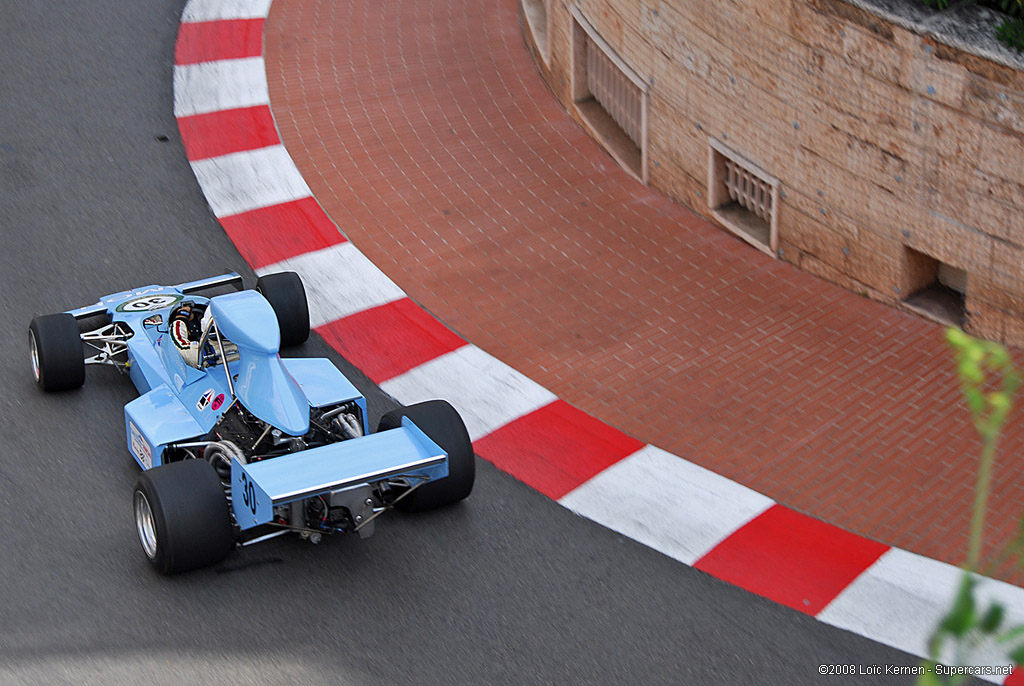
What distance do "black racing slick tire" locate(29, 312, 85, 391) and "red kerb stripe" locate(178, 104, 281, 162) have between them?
299cm

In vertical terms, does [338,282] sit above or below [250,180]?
below

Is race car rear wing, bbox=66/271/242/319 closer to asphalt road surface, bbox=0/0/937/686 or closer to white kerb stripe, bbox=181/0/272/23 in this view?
asphalt road surface, bbox=0/0/937/686

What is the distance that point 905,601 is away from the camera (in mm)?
5293

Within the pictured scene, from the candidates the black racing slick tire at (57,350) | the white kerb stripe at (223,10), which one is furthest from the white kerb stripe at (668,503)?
the white kerb stripe at (223,10)

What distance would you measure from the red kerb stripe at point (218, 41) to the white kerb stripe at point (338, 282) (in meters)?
3.30

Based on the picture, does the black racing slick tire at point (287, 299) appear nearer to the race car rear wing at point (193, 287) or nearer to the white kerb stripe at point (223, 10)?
the race car rear wing at point (193, 287)

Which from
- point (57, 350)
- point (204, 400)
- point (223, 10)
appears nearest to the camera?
point (204, 400)

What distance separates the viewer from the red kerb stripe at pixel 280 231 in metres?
7.96

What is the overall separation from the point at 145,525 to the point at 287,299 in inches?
75.4

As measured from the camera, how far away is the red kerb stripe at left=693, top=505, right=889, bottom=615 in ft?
17.6

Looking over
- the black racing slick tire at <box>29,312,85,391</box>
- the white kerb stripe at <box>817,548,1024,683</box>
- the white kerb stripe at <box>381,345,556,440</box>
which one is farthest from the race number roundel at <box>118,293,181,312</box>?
the white kerb stripe at <box>817,548,1024,683</box>

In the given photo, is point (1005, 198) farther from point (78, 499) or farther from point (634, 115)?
Result: point (78, 499)

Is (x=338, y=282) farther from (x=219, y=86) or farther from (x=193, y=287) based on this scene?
(x=219, y=86)

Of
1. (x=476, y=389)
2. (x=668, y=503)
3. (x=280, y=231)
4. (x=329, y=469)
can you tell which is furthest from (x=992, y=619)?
(x=280, y=231)
